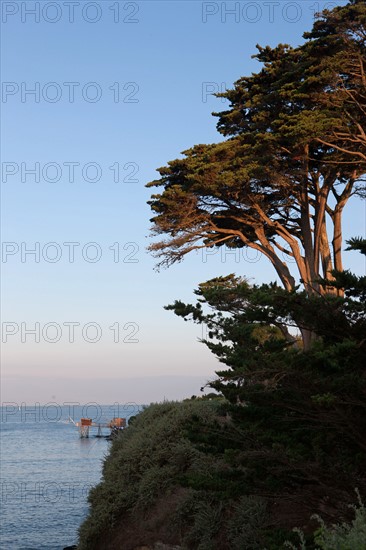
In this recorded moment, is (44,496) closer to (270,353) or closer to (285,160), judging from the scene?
(285,160)

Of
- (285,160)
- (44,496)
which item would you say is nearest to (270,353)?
(285,160)

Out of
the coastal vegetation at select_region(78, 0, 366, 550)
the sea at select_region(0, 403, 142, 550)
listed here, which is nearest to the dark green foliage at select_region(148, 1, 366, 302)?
the coastal vegetation at select_region(78, 0, 366, 550)

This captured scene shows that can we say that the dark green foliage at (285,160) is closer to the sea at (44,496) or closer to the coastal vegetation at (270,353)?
the coastal vegetation at (270,353)

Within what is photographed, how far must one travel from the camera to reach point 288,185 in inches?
965

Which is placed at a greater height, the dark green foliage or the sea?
the dark green foliage

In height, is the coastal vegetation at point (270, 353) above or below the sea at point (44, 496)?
above

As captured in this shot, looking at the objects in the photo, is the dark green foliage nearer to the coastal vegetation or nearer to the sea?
the coastal vegetation

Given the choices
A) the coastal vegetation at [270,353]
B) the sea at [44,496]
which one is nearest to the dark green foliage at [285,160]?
the coastal vegetation at [270,353]

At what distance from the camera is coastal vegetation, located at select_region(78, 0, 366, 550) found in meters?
9.08

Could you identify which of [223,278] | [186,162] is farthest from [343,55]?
[223,278]

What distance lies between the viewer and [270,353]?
9578mm

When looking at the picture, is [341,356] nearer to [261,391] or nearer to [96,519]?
[261,391]

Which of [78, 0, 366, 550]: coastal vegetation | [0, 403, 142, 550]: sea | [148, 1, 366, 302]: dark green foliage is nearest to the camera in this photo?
[78, 0, 366, 550]: coastal vegetation

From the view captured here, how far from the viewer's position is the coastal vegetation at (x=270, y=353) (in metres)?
9.08
